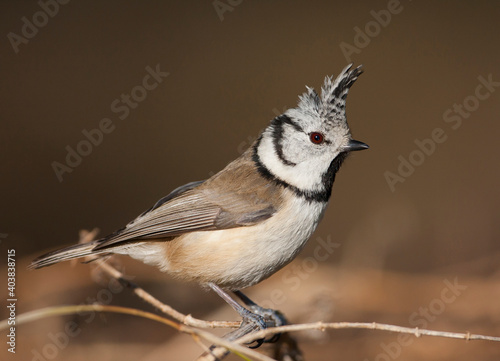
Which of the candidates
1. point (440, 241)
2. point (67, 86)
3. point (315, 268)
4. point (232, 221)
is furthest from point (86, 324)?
point (67, 86)

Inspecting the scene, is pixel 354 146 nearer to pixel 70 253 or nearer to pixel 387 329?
pixel 387 329

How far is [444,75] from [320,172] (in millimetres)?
4072

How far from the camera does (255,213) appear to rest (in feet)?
8.84

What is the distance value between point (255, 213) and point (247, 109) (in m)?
3.51
